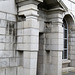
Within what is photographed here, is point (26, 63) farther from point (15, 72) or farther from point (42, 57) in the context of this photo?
point (42, 57)

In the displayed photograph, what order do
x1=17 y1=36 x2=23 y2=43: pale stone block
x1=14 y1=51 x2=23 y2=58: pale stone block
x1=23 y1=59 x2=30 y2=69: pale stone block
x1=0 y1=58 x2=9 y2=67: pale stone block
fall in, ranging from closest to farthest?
x1=0 y1=58 x2=9 y2=67: pale stone block < x1=23 y1=59 x2=30 y2=69: pale stone block < x1=17 y1=36 x2=23 y2=43: pale stone block < x1=14 y1=51 x2=23 y2=58: pale stone block

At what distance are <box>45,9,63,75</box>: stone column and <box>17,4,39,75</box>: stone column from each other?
2.01 meters

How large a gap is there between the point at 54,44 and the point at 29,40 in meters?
2.28

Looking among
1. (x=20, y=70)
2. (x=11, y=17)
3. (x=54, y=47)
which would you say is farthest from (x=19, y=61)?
(x=54, y=47)

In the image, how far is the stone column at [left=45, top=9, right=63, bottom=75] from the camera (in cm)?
857

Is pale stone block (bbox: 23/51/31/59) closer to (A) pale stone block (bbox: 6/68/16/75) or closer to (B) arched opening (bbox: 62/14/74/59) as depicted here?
(A) pale stone block (bbox: 6/68/16/75)

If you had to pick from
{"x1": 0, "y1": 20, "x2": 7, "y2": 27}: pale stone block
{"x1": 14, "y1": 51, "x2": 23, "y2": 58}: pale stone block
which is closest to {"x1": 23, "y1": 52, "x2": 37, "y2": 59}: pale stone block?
{"x1": 14, "y1": 51, "x2": 23, "y2": 58}: pale stone block

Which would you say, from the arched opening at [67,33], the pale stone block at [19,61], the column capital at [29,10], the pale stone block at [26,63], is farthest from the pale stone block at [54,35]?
the arched opening at [67,33]

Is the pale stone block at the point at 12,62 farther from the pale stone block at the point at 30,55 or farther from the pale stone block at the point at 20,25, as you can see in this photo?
the pale stone block at the point at 20,25

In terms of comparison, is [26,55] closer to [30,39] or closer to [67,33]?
[30,39]

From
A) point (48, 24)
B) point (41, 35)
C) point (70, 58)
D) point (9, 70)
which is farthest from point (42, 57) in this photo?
point (70, 58)

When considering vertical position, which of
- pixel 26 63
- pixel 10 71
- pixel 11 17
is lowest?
pixel 10 71

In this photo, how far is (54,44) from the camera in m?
8.66

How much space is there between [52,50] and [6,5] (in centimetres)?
351
